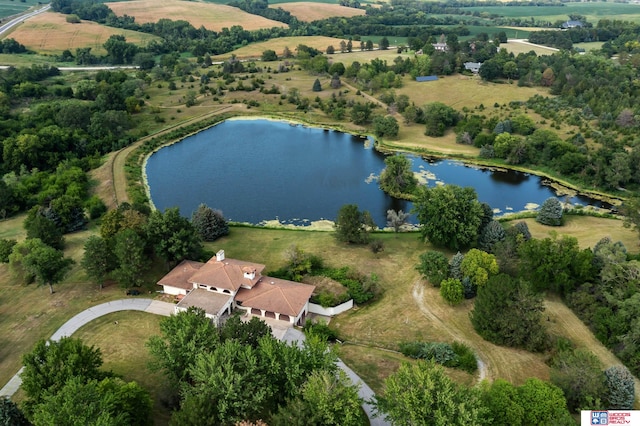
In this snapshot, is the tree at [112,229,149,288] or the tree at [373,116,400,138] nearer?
the tree at [112,229,149,288]

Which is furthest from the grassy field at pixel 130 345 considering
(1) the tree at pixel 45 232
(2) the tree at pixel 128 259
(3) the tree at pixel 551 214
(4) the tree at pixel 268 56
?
(4) the tree at pixel 268 56

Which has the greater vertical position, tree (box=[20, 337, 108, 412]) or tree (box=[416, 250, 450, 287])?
tree (box=[20, 337, 108, 412])

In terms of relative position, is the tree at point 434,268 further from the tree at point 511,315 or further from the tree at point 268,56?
the tree at point 268,56

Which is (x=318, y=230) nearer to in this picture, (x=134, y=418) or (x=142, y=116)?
(x=134, y=418)

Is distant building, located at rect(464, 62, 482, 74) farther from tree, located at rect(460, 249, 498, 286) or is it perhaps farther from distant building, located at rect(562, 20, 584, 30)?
tree, located at rect(460, 249, 498, 286)

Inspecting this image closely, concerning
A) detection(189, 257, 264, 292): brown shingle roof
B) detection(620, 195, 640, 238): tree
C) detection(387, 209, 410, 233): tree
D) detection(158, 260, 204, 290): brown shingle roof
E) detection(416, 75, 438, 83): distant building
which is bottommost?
detection(387, 209, 410, 233): tree

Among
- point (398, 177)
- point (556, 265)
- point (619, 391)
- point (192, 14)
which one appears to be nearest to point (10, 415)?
point (619, 391)

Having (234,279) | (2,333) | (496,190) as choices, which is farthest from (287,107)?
(2,333)

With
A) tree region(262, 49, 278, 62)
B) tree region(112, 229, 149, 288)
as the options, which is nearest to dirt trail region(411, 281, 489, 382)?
tree region(112, 229, 149, 288)
